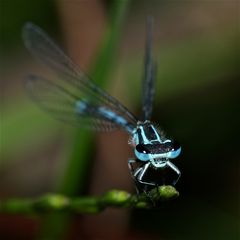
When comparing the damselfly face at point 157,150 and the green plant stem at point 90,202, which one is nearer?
the green plant stem at point 90,202

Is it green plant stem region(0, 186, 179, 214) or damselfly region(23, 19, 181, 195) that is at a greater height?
damselfly region(23, 19, 181, 195)

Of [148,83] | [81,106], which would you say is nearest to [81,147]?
[81,106]

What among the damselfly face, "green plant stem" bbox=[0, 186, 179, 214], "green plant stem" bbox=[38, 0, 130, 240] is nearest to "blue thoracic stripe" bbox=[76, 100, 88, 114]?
"green plant stem" bbox=[38, 0, 130, 240]

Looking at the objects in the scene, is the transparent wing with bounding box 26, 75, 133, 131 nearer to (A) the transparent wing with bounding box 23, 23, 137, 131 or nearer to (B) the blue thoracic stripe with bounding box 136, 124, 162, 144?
(A) the transparent wing with bounding box 23, 23, 137, 131

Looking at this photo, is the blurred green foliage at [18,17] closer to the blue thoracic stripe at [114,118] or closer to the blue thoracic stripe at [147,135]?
the blue thoracic stripe at [114,118]

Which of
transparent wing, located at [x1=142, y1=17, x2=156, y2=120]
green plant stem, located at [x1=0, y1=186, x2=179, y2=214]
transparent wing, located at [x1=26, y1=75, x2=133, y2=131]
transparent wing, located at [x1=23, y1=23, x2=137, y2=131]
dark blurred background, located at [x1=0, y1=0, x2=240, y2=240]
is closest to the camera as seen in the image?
green plant stem, located at [x1=0, y1=186, x2=179, y2=214]

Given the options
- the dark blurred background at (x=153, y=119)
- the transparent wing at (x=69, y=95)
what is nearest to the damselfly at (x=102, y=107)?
the transparent wing at (x=69, y=95)

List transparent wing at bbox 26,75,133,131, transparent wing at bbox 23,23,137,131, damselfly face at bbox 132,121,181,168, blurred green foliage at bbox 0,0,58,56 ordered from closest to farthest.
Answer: damselfly face at bbox 132,121,181,168 < transparent wing at bbox 23,23,137,131 < transparent wing at bbox 26,75,133,131 < blurred green foliage at bbox 0,0,58,56
